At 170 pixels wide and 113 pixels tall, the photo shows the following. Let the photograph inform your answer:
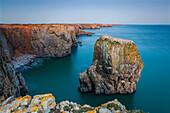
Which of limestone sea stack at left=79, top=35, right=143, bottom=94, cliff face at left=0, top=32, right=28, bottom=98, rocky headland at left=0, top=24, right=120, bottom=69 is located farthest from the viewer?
rocky headland at left=0, top=24, right=120, bottom=69

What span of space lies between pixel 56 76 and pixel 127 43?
80.0 feet

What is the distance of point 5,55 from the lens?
62.8 ft

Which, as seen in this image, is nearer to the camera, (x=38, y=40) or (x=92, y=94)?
(x=92, y=94)

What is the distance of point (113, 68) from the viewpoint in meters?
24.7

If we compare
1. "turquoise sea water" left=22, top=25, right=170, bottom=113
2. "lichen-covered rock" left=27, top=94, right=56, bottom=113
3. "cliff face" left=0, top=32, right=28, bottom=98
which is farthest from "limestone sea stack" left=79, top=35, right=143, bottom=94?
"lichen-covered rock" left=27, top=94, right=56, bottom=113

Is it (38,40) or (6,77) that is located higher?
(38,40)

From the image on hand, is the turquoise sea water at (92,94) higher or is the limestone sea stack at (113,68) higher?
the limestone sea stack at (113,68)

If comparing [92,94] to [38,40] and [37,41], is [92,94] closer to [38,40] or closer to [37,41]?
[38,40]

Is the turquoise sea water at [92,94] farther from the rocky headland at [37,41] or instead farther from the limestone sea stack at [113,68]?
the rocky headland at [37,41]

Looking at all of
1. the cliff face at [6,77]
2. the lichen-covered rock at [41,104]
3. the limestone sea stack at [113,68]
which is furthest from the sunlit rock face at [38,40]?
the lichen-covered rock at [41,104]

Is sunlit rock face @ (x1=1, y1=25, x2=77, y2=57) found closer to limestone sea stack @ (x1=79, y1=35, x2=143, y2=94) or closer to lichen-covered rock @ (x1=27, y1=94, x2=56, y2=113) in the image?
limestone sea stack @ (x1=79, y1=35, x2=143, y2=94)

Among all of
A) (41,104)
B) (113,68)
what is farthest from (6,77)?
(113,68)

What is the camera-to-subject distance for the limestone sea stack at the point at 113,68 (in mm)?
24688

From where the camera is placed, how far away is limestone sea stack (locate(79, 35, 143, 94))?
81.0 feet
